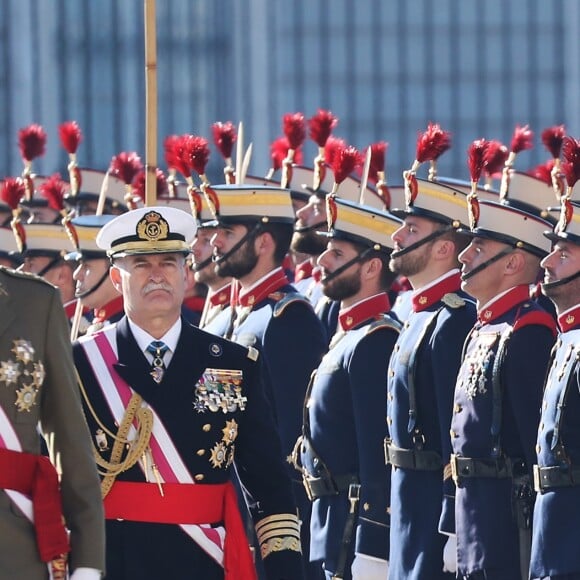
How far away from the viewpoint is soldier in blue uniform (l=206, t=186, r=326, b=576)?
1015cm

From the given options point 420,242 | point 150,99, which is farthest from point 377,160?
point 150,99

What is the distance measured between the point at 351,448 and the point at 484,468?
1.12 metres

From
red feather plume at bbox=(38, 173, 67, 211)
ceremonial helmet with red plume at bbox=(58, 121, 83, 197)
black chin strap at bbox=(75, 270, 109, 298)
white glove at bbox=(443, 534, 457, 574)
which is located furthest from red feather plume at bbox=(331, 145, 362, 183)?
ceremonial helmet with red plume at bbox=(58, 121, 83, 197)

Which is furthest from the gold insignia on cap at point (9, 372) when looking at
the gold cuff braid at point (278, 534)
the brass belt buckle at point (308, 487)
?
the brass belt buckle at point (308, 487)

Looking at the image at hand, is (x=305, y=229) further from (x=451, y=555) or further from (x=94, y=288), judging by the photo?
(x=451, y=555)

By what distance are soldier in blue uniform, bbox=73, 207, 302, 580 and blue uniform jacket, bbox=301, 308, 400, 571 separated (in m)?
2.34

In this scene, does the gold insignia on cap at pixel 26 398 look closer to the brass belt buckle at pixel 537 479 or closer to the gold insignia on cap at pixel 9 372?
the gold insignia on cap at pixel 9 372

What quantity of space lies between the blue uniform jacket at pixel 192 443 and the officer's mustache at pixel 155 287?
0.46 ft

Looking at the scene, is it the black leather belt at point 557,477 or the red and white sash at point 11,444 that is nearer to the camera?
the red and white sash at point 11,444

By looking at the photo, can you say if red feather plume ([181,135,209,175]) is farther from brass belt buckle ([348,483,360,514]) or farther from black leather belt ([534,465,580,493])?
black leather belt ([534,465,580,493])

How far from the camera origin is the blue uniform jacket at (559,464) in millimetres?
8000

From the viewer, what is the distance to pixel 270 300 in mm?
10508

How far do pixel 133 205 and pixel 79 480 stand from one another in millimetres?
6467

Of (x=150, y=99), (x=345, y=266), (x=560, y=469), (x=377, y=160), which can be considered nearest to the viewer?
(x=150, y=99)
